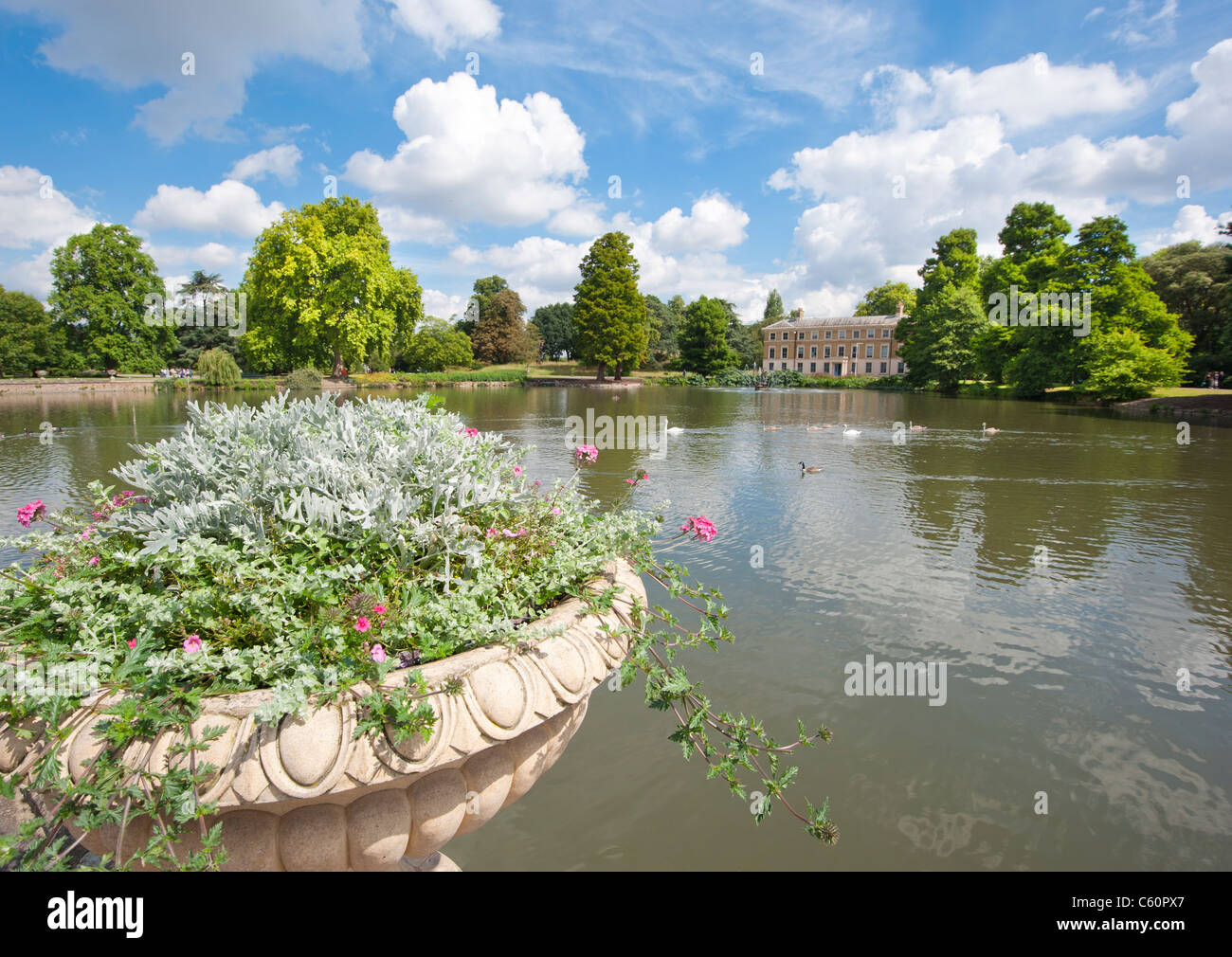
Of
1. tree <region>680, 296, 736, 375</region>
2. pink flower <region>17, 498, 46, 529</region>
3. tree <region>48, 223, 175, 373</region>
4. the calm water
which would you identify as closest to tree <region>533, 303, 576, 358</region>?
tree <region>680, 296, 736, 375</region>

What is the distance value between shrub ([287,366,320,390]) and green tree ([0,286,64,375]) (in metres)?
18.6

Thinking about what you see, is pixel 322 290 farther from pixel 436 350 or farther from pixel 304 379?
pixel 436 350

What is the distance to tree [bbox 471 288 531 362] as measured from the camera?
72500 mm

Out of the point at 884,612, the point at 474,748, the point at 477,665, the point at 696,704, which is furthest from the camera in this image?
the point at 884,612

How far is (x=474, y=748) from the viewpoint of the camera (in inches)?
→ 65.6

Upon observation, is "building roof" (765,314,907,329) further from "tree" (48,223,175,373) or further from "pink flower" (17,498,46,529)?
"pink flower" (17,498,46,529)

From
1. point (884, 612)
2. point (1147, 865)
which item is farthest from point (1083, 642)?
point (1147, 865)

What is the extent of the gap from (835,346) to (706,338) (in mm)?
24285

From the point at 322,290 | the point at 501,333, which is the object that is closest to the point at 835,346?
the point at 501,333

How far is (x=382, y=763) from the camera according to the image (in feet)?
5.12

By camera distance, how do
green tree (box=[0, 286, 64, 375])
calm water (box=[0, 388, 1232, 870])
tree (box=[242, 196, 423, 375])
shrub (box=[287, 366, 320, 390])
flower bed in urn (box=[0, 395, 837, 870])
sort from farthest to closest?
green tree (box=[0, 286, 64, 375]), tree (box=[242, 196, 423, 375]), shrub (box=[287, 366, 320, 390]), calm water (box=[0, 388, 1232, 870]), flower bed in urn (box=[0, 395, 837, 870])

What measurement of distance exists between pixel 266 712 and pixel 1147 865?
3859 millimetres
